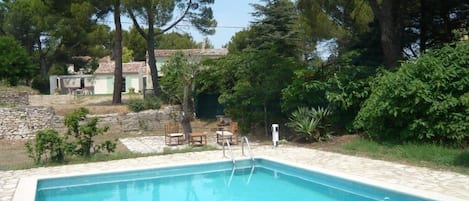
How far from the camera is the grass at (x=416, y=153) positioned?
9320mm

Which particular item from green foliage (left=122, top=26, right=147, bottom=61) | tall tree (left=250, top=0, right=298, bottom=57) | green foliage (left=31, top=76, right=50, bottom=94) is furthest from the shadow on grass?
green foliage (left=122, top=26, right=147, bottom=61)

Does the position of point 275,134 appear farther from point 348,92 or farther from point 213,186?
point 213,186

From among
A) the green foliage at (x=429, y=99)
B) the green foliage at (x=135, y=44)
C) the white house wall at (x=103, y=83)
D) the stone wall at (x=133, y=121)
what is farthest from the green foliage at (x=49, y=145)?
the green foliage at (x=135, y=44)

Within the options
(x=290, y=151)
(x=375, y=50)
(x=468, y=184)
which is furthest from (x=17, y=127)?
(x=468, y=184)

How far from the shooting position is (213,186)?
31.4ft

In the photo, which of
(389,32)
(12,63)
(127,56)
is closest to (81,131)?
(389,32)

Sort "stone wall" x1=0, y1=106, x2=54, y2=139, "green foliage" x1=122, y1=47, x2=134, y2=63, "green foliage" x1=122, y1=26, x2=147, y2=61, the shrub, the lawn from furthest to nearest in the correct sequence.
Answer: "green foliage" x1=122, y1=26, x2=147, y2=61 → "green foliage" x1=122, y1=47, x2=134, y2=63 → the shrub → "stone wall" x1=0, y1=106, x2=54, y2=139 → the lawn

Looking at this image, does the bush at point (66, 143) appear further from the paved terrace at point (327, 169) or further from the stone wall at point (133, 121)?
the stone wall at point (133, 121)

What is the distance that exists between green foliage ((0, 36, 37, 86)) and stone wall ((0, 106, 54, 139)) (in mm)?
11856

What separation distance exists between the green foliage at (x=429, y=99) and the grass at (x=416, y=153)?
1.29ft

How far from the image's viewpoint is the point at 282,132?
1633cm

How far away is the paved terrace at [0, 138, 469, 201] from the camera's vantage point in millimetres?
7512

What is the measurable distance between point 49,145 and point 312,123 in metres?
7.42

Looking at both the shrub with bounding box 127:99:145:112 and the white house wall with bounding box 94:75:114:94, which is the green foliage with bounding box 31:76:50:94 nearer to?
the white house wall with bounding box 94:75:114:94
